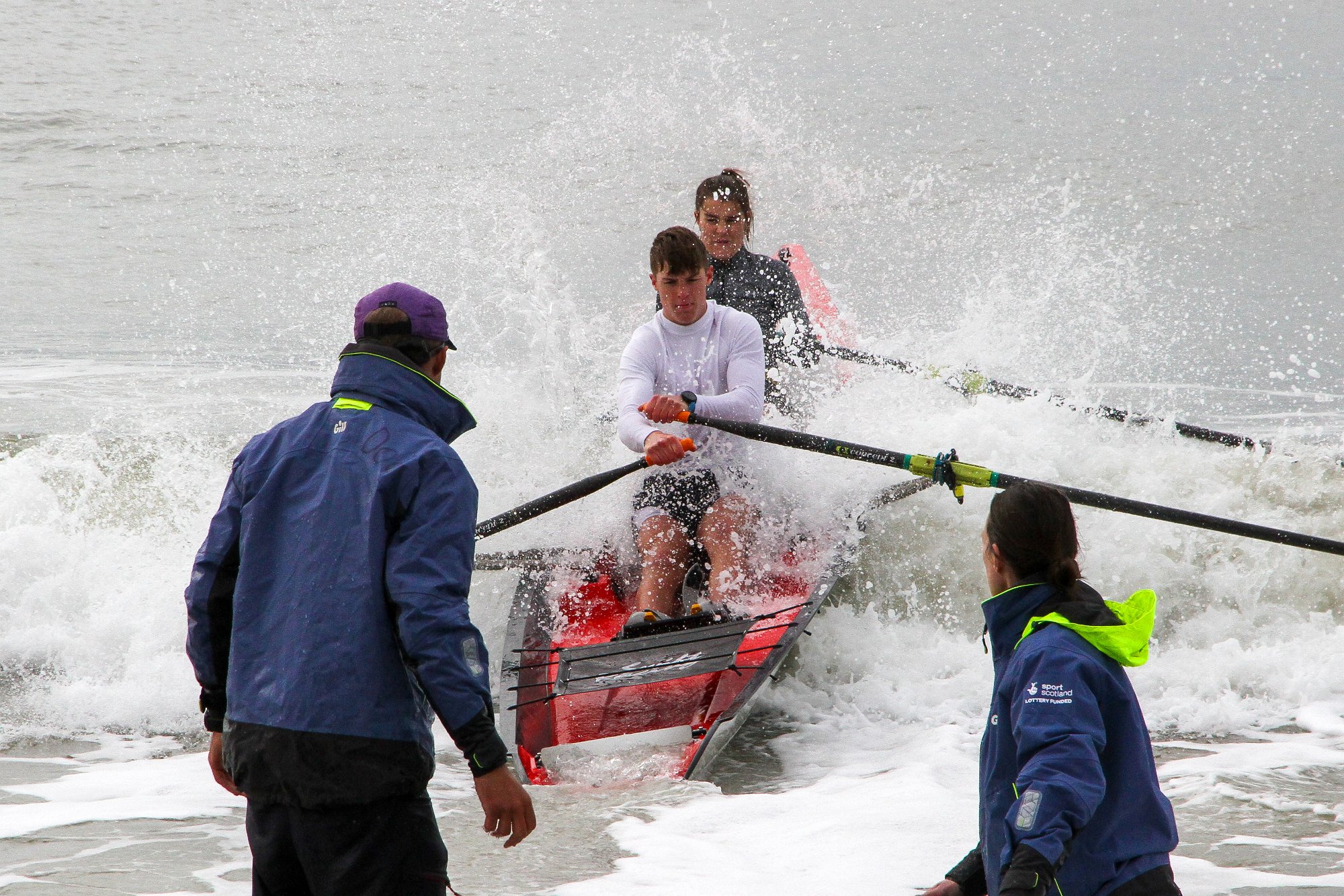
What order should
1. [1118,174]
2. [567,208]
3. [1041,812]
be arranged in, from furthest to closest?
[1118,174]
[567,208]
[1041,812]

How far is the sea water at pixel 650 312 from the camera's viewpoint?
3.90 metres

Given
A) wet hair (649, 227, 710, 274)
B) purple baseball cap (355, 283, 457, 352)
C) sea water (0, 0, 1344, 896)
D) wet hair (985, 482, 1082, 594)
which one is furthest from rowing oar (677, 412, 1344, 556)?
purple baseball cap (355, 283, 457, 352)

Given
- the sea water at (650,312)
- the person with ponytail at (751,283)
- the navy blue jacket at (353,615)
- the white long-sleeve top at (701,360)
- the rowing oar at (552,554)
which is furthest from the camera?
the person with ponytail at (751,283)

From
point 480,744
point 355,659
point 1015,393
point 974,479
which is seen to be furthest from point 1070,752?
point 1015,393

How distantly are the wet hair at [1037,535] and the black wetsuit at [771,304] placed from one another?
12.2 feet

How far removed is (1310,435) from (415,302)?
8.46 m

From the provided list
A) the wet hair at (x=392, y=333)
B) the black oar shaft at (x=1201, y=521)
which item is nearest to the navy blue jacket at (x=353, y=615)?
the wet hair at (x=392, y=333)

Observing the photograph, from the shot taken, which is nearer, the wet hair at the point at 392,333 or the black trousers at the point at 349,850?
the black trousers at the point at 349,850

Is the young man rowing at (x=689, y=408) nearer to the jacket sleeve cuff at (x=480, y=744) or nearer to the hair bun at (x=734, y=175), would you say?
the hair bun at (x=734, y=175)

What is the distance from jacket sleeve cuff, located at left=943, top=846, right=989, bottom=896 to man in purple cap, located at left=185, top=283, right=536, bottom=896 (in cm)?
77

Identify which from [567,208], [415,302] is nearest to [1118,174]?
[567,208]

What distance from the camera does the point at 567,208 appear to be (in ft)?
57.1

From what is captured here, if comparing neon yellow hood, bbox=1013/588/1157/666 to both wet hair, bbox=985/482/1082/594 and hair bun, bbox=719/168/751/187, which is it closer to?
wet hair, bbox=985/482/1082/594

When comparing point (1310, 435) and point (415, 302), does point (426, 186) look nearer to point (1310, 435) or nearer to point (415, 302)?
point (1310, 435)
